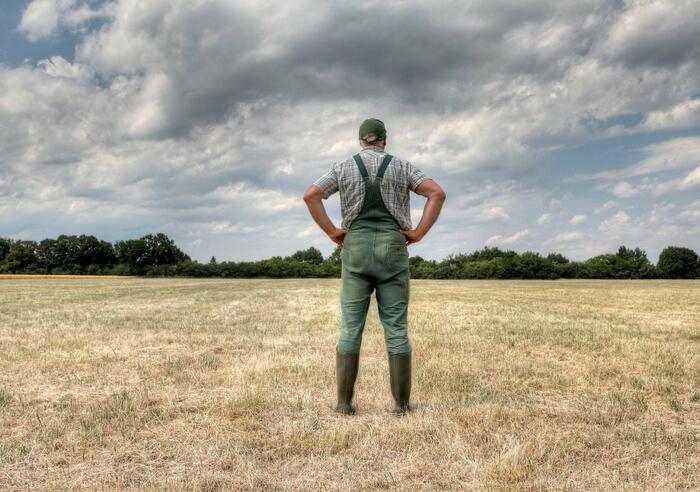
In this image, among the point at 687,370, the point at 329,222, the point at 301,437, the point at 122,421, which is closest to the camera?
the point at 301,437

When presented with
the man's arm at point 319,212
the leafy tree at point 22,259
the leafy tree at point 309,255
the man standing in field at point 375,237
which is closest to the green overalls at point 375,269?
the man standing in field at point 375,237

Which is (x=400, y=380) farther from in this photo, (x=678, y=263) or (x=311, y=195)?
(x=678, y=263)

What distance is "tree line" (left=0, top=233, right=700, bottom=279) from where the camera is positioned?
8912 cm

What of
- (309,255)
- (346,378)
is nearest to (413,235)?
(346,378)

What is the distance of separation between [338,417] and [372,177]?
237cm

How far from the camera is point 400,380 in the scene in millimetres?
5168

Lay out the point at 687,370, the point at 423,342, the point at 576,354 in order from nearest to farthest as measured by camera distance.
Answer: the point at 687,370 → the point at 576,354 → the point at 423,342

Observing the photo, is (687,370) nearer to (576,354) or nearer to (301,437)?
(576,354)

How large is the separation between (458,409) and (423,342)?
4765 millimetres

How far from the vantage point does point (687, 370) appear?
7.48 m

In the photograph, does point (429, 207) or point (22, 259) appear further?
point (22, 259)

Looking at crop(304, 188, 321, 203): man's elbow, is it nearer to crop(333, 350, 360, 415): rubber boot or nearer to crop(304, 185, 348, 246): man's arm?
crop(304, 185, 348, 246): man's arm

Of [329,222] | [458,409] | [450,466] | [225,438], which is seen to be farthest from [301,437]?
[329,222]


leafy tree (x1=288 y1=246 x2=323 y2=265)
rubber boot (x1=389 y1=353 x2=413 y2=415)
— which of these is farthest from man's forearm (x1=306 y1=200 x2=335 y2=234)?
leafy tree (x1=288 y1=246 x2=323 y2=265)
